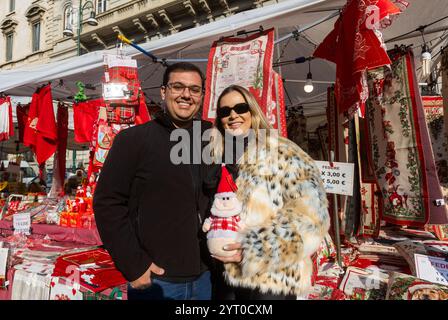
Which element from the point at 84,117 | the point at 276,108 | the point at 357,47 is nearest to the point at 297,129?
the point at 276,108

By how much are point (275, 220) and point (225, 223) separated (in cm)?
23

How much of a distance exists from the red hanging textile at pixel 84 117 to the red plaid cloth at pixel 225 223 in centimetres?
550

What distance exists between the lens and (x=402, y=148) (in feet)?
8.87

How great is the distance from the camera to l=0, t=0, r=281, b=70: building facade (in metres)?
16.4

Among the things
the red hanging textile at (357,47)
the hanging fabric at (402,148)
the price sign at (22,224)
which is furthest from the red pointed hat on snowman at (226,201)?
the price sign at (22,224)

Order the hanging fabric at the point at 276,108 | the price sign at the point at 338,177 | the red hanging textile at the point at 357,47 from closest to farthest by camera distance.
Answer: the red hanging textile at the point at 357,47, the price sign at the point at 338,177, the hanging fabric at the point at 276,108

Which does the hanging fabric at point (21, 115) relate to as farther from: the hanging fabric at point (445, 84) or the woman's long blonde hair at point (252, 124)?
the hanging fabric at point (445, 84)

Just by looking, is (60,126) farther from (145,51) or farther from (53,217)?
(145,51)

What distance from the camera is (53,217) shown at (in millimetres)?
4473

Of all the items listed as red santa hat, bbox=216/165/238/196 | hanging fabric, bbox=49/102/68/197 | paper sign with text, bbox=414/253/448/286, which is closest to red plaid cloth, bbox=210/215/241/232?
red santa hat, bbox=216/165/238/196

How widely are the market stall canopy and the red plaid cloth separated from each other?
228cm

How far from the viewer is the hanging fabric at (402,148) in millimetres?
2521
